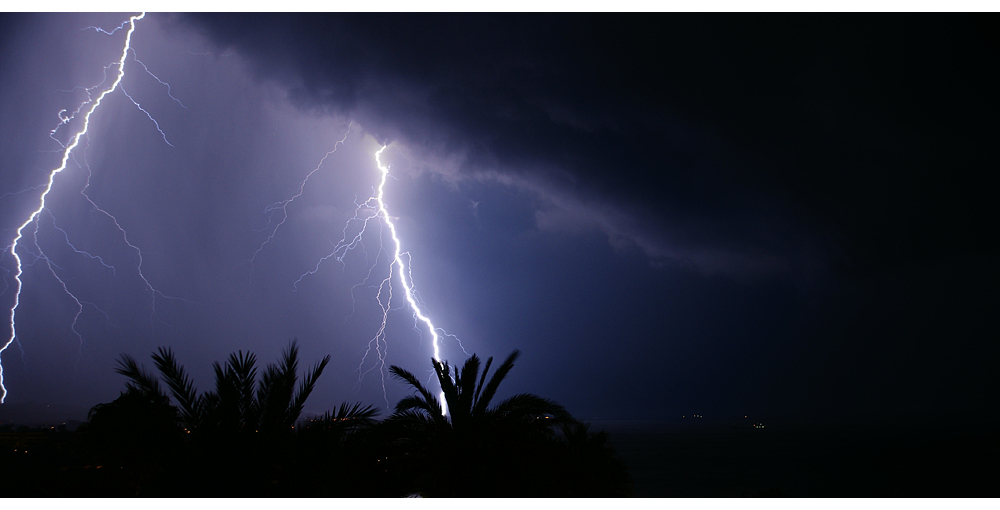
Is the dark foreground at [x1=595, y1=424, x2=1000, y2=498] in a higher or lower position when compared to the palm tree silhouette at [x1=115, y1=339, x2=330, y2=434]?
lower

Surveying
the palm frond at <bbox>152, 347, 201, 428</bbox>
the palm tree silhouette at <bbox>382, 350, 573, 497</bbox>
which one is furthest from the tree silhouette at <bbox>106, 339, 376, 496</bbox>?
the palm tree silhouette at <bbox>382, 350, 573, 497</bbox>

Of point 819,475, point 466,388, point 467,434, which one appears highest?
point 466,388

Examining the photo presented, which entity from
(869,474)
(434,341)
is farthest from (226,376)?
(869,474)

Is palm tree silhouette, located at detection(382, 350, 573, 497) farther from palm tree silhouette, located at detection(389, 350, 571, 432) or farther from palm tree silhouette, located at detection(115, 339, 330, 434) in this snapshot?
palm tree silhouette, located at detection(115, 339, 330, 434)

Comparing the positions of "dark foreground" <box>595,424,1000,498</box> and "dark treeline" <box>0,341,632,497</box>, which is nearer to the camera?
"dark treeline" <box>0,341,632,497</box>

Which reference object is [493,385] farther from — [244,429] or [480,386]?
[244,429]

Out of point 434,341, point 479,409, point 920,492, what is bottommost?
point 920,492

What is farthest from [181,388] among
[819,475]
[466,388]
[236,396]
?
[819,475]

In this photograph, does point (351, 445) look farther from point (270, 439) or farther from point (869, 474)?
point (869, 474)
